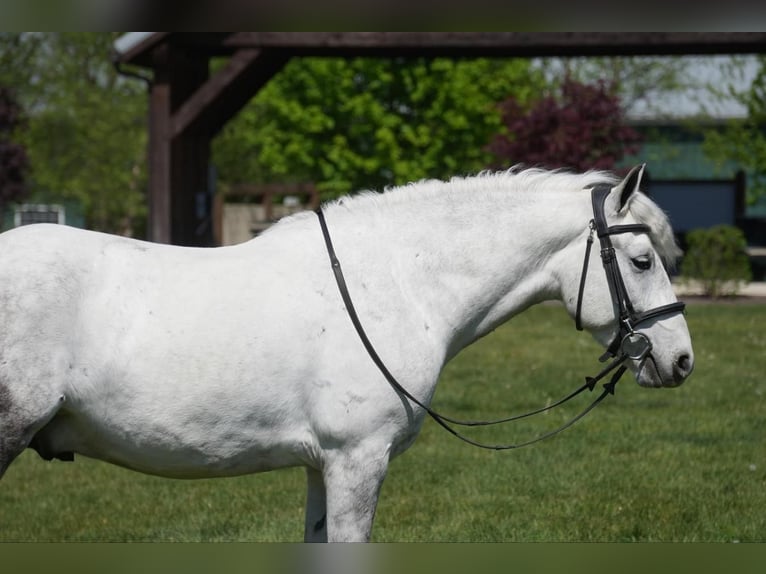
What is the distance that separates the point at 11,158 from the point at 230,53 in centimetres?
2288

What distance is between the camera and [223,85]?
33.8 ft

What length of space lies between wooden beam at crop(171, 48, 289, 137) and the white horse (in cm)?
680

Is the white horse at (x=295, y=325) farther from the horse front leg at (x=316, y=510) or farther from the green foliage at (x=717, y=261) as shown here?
the green foliage at (x=717, y=261)

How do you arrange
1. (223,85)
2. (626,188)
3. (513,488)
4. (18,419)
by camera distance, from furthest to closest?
(223,85) < (513,488) < (626,188) < (18,419)

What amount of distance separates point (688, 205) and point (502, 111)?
1258 centimetres

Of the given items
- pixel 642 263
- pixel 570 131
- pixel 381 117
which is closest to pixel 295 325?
pixel 642 263

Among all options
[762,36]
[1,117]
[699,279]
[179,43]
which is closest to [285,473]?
[179,43]

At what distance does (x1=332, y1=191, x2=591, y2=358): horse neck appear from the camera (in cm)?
380

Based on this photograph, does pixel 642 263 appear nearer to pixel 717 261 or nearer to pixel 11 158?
pixel 717 261

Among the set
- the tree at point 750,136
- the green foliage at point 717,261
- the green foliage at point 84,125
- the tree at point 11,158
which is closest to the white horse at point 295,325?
the green foliage at point 717,261

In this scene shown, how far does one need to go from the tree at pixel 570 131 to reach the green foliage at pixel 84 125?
13.7 meters

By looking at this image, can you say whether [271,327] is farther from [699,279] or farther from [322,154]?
[322,154]

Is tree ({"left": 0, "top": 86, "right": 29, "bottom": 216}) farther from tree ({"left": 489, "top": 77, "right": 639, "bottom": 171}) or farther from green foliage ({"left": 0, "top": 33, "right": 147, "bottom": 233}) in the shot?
tree ({"left": 489, "top": 77, "right": 639, "bottom": 171})

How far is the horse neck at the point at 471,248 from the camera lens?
3.80 m
